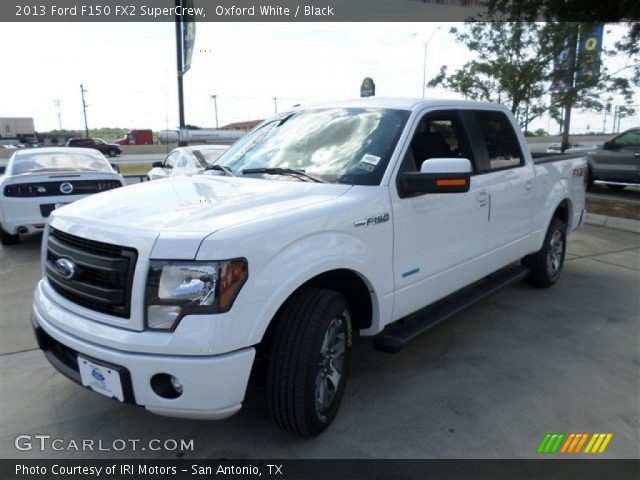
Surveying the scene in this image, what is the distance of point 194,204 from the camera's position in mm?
2795

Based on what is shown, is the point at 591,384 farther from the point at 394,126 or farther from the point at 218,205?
the point at 218,205

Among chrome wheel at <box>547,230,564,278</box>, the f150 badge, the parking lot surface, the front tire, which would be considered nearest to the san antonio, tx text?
the parking lot surface

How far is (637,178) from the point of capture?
11414 mm

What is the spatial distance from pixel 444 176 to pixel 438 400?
1.44m

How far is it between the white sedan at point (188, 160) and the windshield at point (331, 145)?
545 centimetres

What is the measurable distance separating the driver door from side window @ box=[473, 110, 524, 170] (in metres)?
0.33

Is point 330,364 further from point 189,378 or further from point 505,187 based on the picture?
point 505,187

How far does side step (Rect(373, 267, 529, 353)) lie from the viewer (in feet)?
10.3

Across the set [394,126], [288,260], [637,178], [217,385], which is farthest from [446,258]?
[637,178]

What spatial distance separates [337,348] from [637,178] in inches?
441

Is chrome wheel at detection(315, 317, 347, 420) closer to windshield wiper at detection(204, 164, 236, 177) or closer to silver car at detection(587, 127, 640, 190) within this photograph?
windshield wiper at detection(204, 164, 236, 177)

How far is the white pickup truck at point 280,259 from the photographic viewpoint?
2.31 metres

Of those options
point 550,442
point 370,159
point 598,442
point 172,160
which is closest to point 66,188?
point 172,160

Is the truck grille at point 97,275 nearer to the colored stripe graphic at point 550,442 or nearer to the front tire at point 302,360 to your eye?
the front tire at point 302,360
